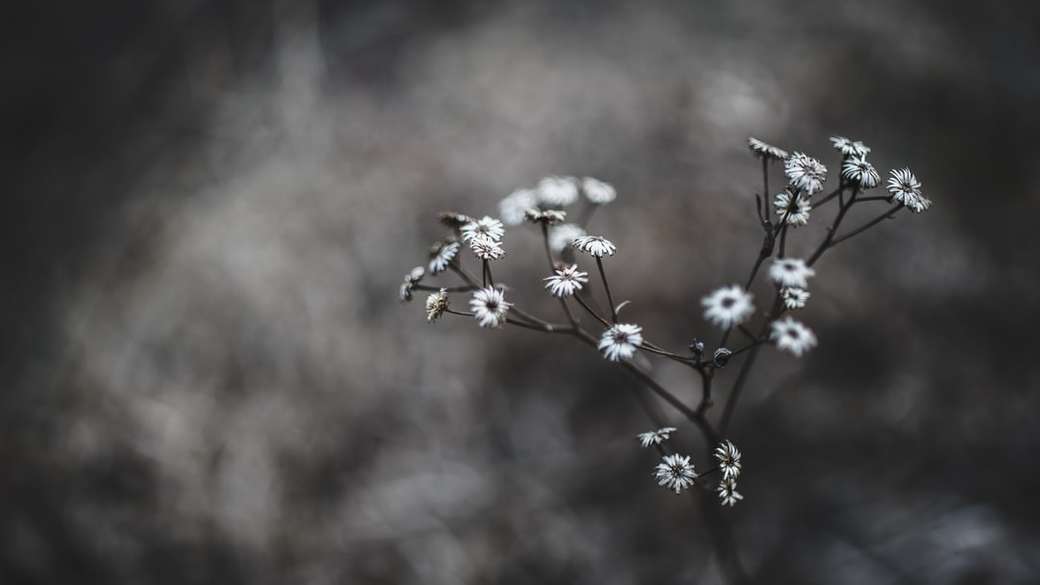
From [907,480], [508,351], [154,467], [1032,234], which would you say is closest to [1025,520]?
[907,480]

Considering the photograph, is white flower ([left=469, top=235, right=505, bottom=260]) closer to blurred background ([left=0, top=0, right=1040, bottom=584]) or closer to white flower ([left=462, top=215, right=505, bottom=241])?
white flower ([left=462, top=215, right=505, bottom=241])

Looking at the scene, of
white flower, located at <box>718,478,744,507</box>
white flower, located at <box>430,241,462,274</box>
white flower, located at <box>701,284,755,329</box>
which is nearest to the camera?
white flower, located at <box>701,284,755,329</box>

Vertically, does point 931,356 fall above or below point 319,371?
below

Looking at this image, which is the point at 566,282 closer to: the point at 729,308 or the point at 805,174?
the point at 729,308

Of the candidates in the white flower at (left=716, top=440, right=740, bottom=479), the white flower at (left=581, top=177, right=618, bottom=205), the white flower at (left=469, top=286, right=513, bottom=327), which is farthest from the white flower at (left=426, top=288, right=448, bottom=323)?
the white flower at (left=716, top=440, right=740, bottom=479)

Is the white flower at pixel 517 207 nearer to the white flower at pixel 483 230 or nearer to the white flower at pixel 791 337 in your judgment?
the white flower at pixel 483 230

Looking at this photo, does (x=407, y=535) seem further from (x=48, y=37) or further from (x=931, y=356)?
(x=48, y=37)

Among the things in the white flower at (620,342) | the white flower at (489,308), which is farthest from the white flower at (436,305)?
the white flower at (620,342)
